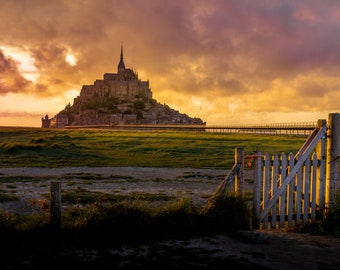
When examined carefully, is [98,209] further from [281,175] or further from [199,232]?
[281,175]

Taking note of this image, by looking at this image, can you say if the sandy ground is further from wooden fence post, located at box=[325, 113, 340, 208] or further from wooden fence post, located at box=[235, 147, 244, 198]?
wooden fence post, located at box=[325, 113, 340, 208]

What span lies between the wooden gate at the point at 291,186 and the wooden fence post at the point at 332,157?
0.39 feet

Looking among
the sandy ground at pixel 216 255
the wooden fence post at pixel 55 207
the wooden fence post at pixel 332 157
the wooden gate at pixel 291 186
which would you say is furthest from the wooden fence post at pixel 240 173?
the wooden fence post at pixel 55 207

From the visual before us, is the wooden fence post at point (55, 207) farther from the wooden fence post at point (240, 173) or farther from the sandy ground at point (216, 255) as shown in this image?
the wooden fence post at point (240, 173)

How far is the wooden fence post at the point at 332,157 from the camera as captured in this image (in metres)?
10.9

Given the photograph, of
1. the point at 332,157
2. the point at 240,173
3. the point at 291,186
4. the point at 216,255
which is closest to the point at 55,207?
the point at 216,255

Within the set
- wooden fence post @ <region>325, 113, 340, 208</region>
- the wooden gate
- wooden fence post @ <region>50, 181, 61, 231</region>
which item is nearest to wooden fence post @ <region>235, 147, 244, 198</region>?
the wooden gate

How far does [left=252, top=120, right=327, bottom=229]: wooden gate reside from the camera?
34.3 ft

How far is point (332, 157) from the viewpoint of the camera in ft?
35.9

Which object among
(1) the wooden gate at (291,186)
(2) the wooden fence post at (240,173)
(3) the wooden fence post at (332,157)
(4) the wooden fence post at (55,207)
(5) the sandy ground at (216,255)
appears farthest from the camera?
(3) the wooden fence post at (332,157)

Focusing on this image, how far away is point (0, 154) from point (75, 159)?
6.63 metres

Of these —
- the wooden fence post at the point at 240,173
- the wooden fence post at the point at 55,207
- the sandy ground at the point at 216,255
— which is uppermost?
the wooden fence post at the point at 240,173

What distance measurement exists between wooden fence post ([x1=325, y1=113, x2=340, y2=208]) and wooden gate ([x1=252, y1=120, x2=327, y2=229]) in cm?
12

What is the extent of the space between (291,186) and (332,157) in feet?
4.51
